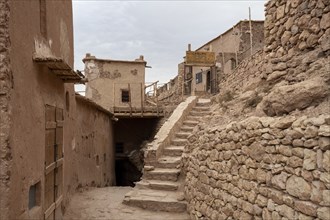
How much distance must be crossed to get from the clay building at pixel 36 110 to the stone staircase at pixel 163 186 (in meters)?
1.78

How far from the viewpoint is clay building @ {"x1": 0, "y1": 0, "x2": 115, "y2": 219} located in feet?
13.5

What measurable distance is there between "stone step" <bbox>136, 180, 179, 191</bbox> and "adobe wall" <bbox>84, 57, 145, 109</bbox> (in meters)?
15.8

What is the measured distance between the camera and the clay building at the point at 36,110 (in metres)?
4.12

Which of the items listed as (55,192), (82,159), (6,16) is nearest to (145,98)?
(82,159)

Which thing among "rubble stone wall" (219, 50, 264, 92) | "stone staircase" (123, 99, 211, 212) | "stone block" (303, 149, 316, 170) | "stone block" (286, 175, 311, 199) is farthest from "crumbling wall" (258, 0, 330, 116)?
"rubble stone wall" (219, 50, 264, 92)

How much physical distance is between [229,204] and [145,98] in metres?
19.4

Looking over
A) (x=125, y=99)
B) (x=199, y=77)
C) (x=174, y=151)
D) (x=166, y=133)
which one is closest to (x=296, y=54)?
(x=174, y=151)

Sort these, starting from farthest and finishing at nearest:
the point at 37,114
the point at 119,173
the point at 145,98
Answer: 1. the point at 145,98
2. the point at 119,173
3. the point at 37,114

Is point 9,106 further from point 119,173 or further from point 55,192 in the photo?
point 119,173

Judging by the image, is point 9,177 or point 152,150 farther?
point 152,150

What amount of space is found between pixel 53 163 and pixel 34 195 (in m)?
1.11

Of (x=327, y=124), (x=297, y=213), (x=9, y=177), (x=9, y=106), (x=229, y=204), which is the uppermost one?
(x=9, y=106)

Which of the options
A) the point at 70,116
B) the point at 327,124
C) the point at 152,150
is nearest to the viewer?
the point at 327,124

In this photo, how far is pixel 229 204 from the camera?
530cm
